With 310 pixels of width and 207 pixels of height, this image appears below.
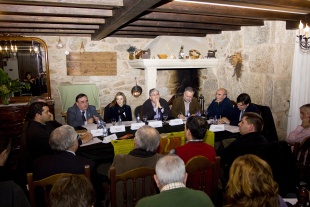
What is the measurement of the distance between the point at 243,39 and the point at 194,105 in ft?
5.66

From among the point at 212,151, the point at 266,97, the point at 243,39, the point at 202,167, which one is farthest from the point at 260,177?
the point at 243,39

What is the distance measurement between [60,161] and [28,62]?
4221 millimetres

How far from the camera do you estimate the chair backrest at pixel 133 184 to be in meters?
1.84

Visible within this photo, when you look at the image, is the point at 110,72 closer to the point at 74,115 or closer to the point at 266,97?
the point at 74,115

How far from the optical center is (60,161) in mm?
2023

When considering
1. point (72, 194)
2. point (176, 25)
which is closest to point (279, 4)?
point (176, 25)

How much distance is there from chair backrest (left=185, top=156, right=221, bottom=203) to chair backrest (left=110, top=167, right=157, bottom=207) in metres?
0.30

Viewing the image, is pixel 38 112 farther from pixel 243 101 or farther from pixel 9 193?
pixel 243 101

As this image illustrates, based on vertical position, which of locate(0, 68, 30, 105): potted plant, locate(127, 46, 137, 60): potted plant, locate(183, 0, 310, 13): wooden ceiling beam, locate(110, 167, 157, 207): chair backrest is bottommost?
locate(110, 167, 157, 207): chair backrest

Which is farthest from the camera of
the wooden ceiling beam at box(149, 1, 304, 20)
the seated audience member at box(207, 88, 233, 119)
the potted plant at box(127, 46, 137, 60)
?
the potted plant at box(127, 46, 137, 60)

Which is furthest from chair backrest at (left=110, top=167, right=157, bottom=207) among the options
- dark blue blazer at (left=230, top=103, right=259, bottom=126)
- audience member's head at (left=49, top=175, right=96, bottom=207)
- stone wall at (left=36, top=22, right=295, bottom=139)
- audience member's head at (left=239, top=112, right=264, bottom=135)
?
stone wall at (left=36, top=22, right=295, bottom=139)

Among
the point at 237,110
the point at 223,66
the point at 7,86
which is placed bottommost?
the point at 237,110

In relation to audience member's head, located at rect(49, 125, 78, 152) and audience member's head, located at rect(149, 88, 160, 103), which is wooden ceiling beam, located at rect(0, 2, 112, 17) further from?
audience member's head, located at rect(49, 125, 78, 152)

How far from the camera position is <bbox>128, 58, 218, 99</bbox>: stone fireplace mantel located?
553cm
